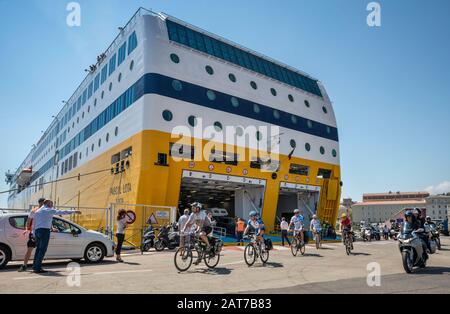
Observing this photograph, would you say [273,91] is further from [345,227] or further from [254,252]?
[254,252]

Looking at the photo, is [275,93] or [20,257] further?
[275,93]

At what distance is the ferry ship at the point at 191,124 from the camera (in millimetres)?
21188

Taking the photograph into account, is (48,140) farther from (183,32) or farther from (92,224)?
(183,32)

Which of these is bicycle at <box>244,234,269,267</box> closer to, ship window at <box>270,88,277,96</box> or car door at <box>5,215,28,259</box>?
car door at <box>5,215,28,259</box>

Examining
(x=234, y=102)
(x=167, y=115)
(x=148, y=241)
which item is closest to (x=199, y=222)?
(x=148, y=241)

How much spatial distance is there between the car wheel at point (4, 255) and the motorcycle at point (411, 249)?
36.3 feet

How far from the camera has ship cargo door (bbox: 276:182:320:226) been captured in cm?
2897

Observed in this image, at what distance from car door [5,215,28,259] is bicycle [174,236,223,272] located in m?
4.90

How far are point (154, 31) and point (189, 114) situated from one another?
19.9ft

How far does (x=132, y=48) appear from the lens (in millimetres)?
24219

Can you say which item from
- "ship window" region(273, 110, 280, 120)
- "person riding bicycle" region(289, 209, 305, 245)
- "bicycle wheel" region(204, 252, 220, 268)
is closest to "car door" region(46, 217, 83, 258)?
"bicycle wheel" region(204, 252, 220, 268)

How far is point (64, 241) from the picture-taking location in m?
10.6

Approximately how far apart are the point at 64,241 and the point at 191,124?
1326 centimetres
